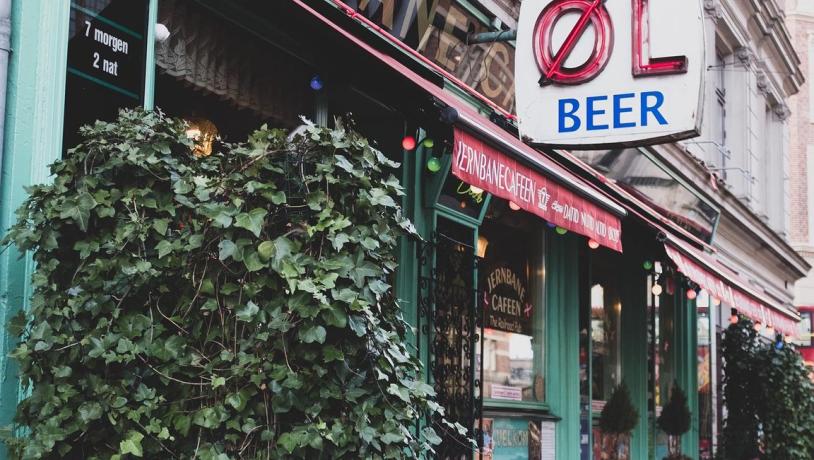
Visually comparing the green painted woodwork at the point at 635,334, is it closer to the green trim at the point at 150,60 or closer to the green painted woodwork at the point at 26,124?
the green trim at the point at 150,60

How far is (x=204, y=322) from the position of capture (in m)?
4.54

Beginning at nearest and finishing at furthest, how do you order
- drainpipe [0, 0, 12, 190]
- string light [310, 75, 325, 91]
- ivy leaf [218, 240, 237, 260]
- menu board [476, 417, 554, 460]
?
ivy leaf [218, 240, 237, 260] < drainpipe [0, 0, 12, 190] < string light [310, 75, 325, 91] < menu board [476, 417, 554, 460]

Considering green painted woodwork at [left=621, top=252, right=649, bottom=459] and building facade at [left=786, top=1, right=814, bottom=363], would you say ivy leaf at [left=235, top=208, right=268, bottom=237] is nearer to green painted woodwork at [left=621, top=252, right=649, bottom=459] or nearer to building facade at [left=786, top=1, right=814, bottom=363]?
green painted woodwork at [left=621, top=252, right=649, bottom=459]

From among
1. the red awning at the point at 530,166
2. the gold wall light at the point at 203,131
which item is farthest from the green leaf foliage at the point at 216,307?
the red awning at the point at 530,166

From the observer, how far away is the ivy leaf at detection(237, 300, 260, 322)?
14.1 ft

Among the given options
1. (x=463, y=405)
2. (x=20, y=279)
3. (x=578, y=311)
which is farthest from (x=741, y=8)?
(x=20, y=279)

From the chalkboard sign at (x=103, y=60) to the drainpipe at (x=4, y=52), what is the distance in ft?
1.22

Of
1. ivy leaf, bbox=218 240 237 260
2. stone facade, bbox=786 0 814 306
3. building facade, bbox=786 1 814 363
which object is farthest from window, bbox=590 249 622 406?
stone facade, bbox=786 0 814 306

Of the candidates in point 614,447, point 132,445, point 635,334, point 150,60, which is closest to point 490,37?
point 150,60

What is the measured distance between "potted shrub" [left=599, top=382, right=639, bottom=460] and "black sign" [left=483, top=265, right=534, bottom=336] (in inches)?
81.4

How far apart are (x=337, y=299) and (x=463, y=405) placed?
18.1ft

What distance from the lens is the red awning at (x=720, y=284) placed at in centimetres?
1148

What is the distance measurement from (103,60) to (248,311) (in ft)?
7.31

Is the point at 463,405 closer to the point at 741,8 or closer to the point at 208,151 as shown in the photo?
the point at 208,151
